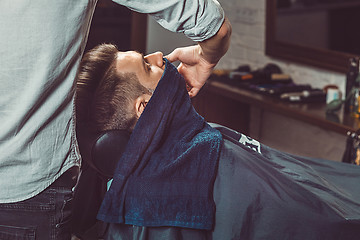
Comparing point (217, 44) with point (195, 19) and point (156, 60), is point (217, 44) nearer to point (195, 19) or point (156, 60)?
point (195, 19)

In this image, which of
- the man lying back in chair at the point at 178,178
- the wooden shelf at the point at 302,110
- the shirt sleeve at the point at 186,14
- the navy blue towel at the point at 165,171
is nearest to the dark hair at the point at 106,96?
the man lying back in chair at the point at 178,178

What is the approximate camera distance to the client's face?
155 centimetres

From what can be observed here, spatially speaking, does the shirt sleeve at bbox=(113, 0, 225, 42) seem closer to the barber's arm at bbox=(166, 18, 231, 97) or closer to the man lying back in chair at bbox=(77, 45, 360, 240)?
the barber's arm at bbox=(166, 18, 231, 97)

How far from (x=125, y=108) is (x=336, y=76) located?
1.92 meters

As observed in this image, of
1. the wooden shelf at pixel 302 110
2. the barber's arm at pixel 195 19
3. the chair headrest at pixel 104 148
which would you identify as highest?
the barber's arm at pixel 195 19

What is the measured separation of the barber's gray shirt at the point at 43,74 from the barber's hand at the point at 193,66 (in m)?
0.32

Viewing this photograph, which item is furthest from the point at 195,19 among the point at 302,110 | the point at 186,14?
the point at 302,110

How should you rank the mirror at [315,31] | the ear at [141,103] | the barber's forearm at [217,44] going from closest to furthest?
1. the barber's forearm at [217,44]
2. the ear at [141,103]
3. the mirror at [315,31]

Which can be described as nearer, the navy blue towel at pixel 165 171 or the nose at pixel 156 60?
the navy blue towel at pixel 165 171

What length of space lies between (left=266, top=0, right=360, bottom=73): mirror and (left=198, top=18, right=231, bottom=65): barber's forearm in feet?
5.35

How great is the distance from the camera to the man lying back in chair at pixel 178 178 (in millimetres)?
1368

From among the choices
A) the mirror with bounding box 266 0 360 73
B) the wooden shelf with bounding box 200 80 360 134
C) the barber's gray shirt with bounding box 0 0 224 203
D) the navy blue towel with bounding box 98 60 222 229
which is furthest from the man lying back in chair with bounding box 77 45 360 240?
the mirror with bounding box 266 0 360 73

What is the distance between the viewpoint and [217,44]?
136cm

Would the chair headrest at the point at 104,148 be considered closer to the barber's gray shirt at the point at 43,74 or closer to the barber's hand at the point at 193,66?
the barber's gray shirt at the point at 43,74
